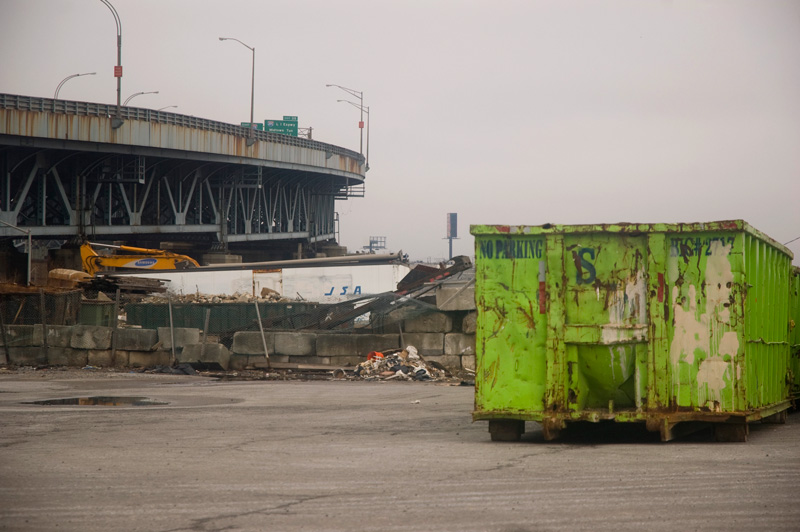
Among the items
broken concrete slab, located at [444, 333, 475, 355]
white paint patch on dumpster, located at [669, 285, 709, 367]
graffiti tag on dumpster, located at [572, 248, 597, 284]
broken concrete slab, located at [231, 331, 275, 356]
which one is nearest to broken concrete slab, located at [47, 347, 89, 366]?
broken concrete slab, located at [231, 331, 275, 356]

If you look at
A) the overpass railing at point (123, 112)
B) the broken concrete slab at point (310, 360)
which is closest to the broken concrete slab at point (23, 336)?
the broken concrete slab at point (310, 360)

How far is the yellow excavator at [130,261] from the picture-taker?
146 ft

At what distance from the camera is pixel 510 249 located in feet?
34.7

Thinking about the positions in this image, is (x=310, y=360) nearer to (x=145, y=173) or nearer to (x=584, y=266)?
(x=584, y=266)

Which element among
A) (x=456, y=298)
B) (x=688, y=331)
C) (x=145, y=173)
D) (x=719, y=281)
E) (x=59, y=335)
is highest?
(x=145, y=173)

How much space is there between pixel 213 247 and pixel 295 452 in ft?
177

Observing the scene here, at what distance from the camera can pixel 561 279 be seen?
34.0 feet

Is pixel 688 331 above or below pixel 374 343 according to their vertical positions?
above

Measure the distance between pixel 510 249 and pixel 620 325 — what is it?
1500 millimetres

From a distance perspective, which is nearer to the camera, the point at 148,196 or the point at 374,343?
the point at 374,343

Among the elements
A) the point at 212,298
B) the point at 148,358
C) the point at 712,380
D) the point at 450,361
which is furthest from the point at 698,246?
the point at 212,298

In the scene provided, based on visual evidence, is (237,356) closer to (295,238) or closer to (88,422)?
(88,422)

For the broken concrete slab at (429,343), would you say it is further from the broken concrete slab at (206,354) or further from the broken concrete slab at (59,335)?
the broken concrete slab at (59,335)

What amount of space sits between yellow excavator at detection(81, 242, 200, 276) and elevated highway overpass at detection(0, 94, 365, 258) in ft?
8.14
